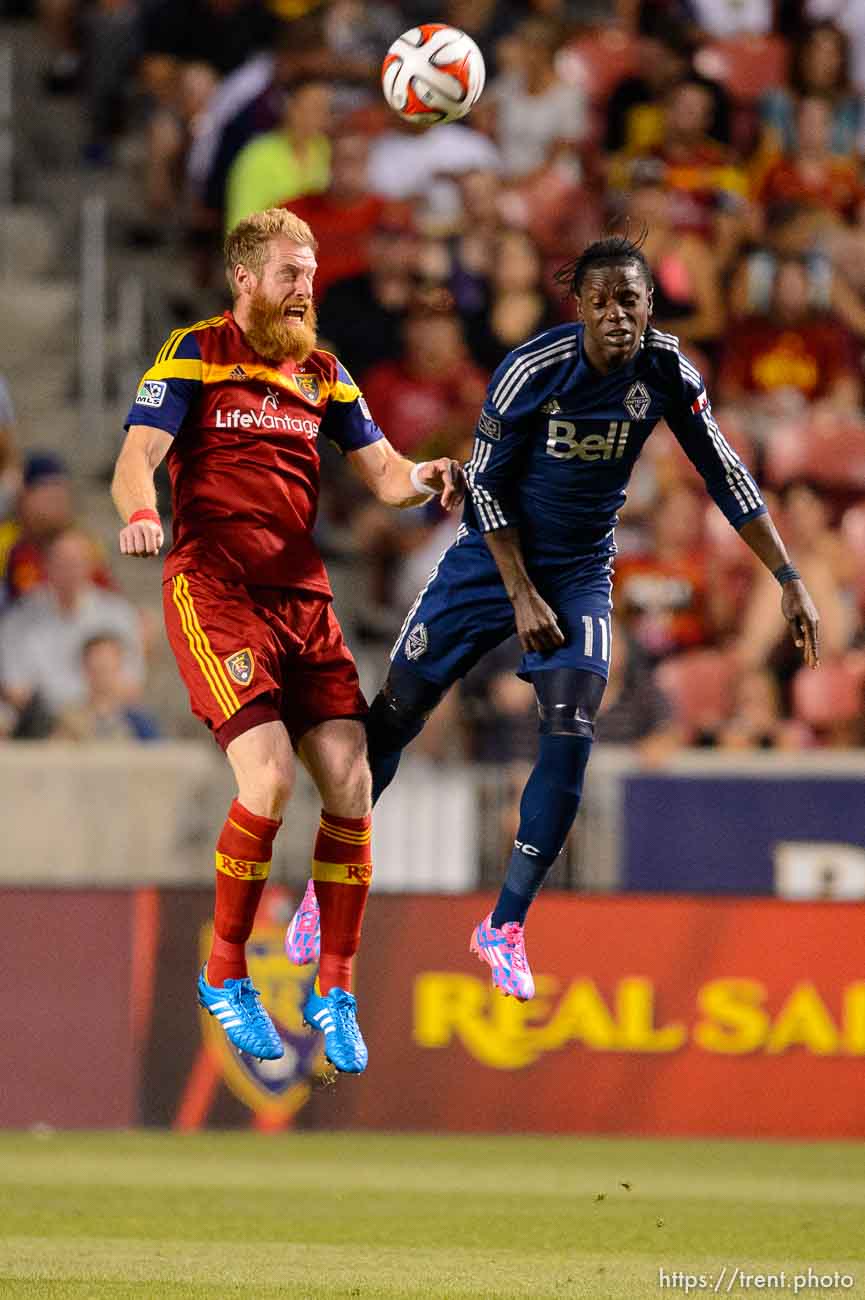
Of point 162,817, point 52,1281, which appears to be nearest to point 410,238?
point 162,817

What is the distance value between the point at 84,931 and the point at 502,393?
18.5 feet

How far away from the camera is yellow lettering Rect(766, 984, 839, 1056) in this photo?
43.0 feet

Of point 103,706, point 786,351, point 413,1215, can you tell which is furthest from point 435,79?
point 786,351

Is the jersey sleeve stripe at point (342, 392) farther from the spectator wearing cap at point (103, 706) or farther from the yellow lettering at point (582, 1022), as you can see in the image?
the yellow lettering at point (582, 1022)

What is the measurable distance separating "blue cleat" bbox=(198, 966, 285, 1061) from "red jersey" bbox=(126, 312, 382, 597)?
1380mm

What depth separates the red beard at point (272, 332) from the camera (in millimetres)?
8391

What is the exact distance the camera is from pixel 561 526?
28.4 ft

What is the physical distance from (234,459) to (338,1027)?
195 centimetres

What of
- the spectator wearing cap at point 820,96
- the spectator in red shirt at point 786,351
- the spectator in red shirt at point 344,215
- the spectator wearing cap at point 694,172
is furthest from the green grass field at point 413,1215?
the spectator wearing cap at point 820,96

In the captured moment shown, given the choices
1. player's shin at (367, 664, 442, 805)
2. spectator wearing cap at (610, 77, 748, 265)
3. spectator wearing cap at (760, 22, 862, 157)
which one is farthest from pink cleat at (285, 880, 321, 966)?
spectator wearing cap at (760, 22, 862, 157)

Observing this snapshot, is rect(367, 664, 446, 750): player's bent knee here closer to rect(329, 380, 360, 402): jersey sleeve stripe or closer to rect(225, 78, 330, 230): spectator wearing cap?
rect(329, 380, 360, 402): jersey sleeve stripe

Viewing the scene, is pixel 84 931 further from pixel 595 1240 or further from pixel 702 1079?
pixel 595 1240

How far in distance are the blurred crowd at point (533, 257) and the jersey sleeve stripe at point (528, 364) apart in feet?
15.7

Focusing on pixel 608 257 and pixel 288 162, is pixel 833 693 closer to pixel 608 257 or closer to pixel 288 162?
pixel 288 162
